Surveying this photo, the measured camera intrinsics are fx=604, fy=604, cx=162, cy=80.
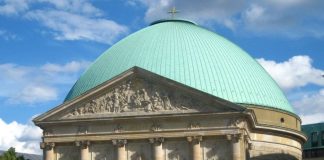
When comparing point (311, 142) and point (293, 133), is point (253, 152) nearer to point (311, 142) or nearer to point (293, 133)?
point (293, 133)

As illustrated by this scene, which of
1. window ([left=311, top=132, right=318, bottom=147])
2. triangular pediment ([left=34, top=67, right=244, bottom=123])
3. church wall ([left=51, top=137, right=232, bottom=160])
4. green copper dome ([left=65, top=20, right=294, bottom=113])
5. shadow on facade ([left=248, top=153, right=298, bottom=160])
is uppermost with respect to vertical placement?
green copper dome ([left=65, top=20, right=294, bottom=113])

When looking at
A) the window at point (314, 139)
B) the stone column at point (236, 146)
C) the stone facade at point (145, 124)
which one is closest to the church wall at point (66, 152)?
the stone facade at point (145, 124)

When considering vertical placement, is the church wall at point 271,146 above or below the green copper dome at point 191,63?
below

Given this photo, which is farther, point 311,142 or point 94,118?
point 311,142

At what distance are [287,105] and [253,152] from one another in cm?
810

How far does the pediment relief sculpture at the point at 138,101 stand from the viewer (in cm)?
3847

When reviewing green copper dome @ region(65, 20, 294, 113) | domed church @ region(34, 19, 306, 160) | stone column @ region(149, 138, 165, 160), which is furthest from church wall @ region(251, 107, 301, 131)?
stone column @ region(149, 138, 165, 160)

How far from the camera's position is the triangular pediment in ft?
125

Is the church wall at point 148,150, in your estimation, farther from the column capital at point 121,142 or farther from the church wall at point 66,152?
the column capital at point 121,142

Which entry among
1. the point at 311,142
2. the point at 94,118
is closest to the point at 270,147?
the point at 94,118

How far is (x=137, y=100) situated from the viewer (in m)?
39.0

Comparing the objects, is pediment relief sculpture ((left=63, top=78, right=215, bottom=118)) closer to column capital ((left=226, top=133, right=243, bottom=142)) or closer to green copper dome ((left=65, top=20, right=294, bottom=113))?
column capital ((left=226, top=133, right=243, bottom=142))

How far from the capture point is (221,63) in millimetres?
44938

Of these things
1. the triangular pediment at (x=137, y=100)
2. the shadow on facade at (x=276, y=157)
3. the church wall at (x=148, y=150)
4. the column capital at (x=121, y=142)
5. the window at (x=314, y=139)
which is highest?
the triangular pediment at (x=137, y=100)
